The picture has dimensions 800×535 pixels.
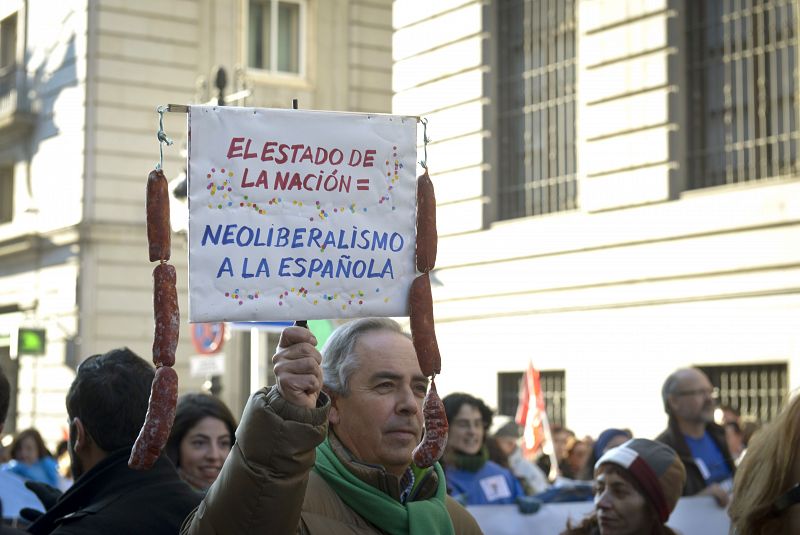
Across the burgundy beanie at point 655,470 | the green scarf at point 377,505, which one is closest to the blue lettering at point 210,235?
the green scarf at point 377,505

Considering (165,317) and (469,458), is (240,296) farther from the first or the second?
(469,458)

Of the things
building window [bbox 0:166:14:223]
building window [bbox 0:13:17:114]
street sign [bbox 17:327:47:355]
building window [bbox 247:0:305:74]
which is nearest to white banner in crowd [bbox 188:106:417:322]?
street sign [bbox 17:327:47:355]

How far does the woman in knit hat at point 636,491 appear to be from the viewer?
18.1ft

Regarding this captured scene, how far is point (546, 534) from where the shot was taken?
7.47 meters

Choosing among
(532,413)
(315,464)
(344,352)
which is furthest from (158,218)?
(532,413)

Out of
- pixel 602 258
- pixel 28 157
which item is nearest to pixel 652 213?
pixel 602 258

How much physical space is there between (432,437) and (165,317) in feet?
2.75

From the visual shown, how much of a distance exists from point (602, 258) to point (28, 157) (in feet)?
61.4

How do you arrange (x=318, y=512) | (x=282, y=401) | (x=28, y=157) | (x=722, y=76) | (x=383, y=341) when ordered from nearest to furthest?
(x=282, y=401)
(x=318, y=512)
(x=383, y=341)
(x=722, y=76)
(x=28, y=157)

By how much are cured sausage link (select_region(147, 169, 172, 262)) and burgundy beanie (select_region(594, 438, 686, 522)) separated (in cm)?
249

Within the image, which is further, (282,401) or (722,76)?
(722,76)

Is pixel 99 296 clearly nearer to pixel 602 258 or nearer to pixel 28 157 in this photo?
pixel 28 157

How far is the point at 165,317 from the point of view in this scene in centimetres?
380

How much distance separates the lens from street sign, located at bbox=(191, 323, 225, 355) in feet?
46.0
